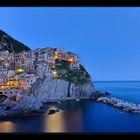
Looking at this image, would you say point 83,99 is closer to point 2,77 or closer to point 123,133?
point 123,133

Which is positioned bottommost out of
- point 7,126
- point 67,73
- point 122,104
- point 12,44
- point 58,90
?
point 7,126

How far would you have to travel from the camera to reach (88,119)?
3.34 meters

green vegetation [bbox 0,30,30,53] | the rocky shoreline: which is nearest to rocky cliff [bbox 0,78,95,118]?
the rocky shoreline

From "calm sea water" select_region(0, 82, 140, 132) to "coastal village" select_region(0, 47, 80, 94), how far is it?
272 mm

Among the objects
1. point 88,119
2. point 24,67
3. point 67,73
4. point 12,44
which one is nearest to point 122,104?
point 88,119

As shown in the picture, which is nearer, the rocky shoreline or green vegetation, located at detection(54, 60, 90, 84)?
the rocky shoreline

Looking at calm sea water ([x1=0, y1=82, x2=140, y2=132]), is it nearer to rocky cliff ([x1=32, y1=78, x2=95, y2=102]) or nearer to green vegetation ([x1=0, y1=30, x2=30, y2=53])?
rocky cliff ([x1=32, y1=78, x2=95, y2=102])

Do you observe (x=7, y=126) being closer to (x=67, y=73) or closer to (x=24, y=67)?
(x=24, y=67)

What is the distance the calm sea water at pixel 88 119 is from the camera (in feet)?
10.7

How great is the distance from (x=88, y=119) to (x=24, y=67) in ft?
2.39

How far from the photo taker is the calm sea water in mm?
3260

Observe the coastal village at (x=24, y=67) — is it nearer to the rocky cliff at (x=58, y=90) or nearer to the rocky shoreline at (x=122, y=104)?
the rocky cliff at (x=58, y=90)

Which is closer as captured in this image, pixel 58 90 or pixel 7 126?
pixel 7 126
